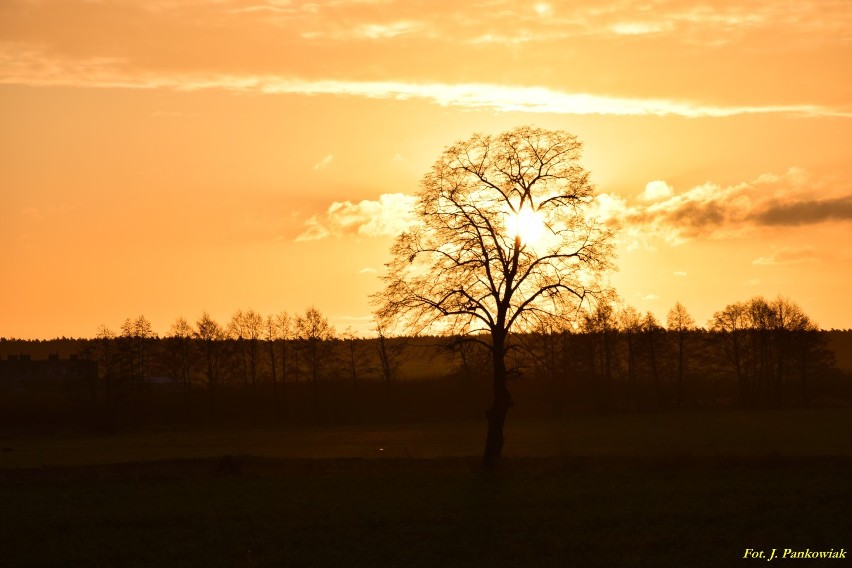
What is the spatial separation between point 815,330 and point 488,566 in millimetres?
106526

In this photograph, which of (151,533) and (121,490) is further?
(121,490)

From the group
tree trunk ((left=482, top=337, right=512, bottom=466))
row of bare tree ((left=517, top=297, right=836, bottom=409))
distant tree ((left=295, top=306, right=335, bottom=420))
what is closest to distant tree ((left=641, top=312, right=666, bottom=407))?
row of bare tree ((left=517, top=297, right=836, bottom=409))

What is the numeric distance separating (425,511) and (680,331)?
10159 centimetres

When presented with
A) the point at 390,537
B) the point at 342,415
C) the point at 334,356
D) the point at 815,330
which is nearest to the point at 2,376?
the point at 334,356

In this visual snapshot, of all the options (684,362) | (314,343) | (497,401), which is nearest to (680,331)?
(684,362)

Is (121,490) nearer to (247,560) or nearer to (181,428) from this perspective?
(247,560)

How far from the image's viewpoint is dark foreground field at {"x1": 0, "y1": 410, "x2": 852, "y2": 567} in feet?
67.1

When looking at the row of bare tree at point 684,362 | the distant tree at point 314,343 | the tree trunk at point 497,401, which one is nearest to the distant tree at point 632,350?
the row of bare tree at point 684,362

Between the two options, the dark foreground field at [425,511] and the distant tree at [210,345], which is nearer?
the dark foreground field at [425,511]

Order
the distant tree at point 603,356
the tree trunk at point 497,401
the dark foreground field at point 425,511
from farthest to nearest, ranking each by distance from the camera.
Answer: the distant tree at point 603,356 → the tree trunk at point 497,401 → the dark foreground field at point 425,511

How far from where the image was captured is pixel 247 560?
2042cm

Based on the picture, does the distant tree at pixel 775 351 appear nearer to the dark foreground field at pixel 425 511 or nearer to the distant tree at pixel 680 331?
the distant tree at pixel 680 331

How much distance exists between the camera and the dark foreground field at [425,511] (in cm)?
2044

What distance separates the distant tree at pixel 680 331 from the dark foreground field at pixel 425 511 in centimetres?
7753
